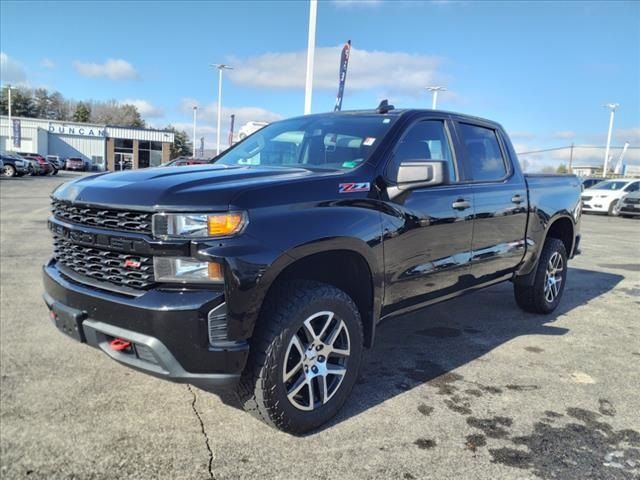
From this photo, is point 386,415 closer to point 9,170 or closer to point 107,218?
point 107,218

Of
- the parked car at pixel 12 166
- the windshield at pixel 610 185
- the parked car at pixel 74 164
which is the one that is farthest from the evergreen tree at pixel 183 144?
the windshield at pixel 610 185

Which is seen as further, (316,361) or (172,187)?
(316,361)

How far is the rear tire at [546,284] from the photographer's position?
5.36 m

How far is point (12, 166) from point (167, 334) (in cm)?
3576

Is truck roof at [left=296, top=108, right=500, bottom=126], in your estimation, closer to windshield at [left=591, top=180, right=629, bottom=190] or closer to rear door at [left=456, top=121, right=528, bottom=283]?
rear door at [left=456, top=121, right=528, bottom=283]

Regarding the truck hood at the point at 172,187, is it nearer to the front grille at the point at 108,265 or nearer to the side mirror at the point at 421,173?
the front grille at the point at 108,265

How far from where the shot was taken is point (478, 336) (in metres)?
4.83

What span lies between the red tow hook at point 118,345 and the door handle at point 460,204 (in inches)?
95.9

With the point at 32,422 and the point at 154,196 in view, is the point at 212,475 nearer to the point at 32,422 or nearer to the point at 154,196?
the point at 32,422

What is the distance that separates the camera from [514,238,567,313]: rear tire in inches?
211

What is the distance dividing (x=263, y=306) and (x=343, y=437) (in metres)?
0.89

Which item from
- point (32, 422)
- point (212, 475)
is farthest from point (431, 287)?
point (32, 422)

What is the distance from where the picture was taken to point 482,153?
4.60 metres

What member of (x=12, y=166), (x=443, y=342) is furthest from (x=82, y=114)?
(x=443, y=342)
